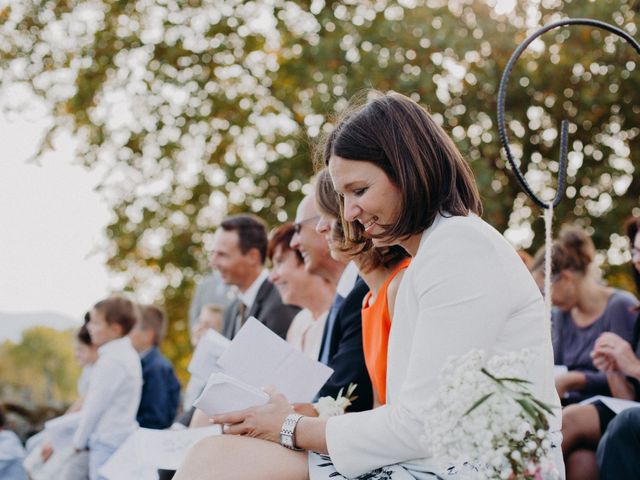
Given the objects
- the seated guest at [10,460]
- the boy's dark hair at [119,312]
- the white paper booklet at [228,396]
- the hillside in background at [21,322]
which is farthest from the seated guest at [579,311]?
the hillside in background at [21,322]

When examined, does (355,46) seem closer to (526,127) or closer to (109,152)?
(526,127)

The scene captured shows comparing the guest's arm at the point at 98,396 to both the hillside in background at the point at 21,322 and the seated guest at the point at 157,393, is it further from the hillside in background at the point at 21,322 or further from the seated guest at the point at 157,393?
the hillside in background at the point at 21,322

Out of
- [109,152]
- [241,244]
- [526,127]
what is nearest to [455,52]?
[526,127]

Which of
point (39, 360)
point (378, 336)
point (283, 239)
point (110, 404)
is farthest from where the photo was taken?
point (39, 360)

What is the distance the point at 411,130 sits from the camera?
2.68 meters

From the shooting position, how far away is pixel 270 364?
3.32 meters

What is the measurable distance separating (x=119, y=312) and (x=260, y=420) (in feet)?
13.9

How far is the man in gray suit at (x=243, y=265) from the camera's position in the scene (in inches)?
241

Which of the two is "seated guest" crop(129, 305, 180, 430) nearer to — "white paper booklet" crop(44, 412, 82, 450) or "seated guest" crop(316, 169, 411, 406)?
"white paper booklet" crop(44, 412, 82, 450)

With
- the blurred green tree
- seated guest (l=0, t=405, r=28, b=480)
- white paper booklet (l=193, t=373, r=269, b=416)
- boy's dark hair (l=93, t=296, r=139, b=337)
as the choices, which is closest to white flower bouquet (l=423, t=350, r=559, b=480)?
white paper booklet (l=193, t=373, r=269, b=416)

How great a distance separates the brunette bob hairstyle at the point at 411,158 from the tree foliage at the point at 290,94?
5.54 meters

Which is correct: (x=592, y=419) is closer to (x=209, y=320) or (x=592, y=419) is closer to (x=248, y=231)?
(x=248, y=231)

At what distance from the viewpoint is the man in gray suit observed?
6.13 metres

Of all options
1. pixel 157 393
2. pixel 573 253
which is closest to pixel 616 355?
pixel 573 253
